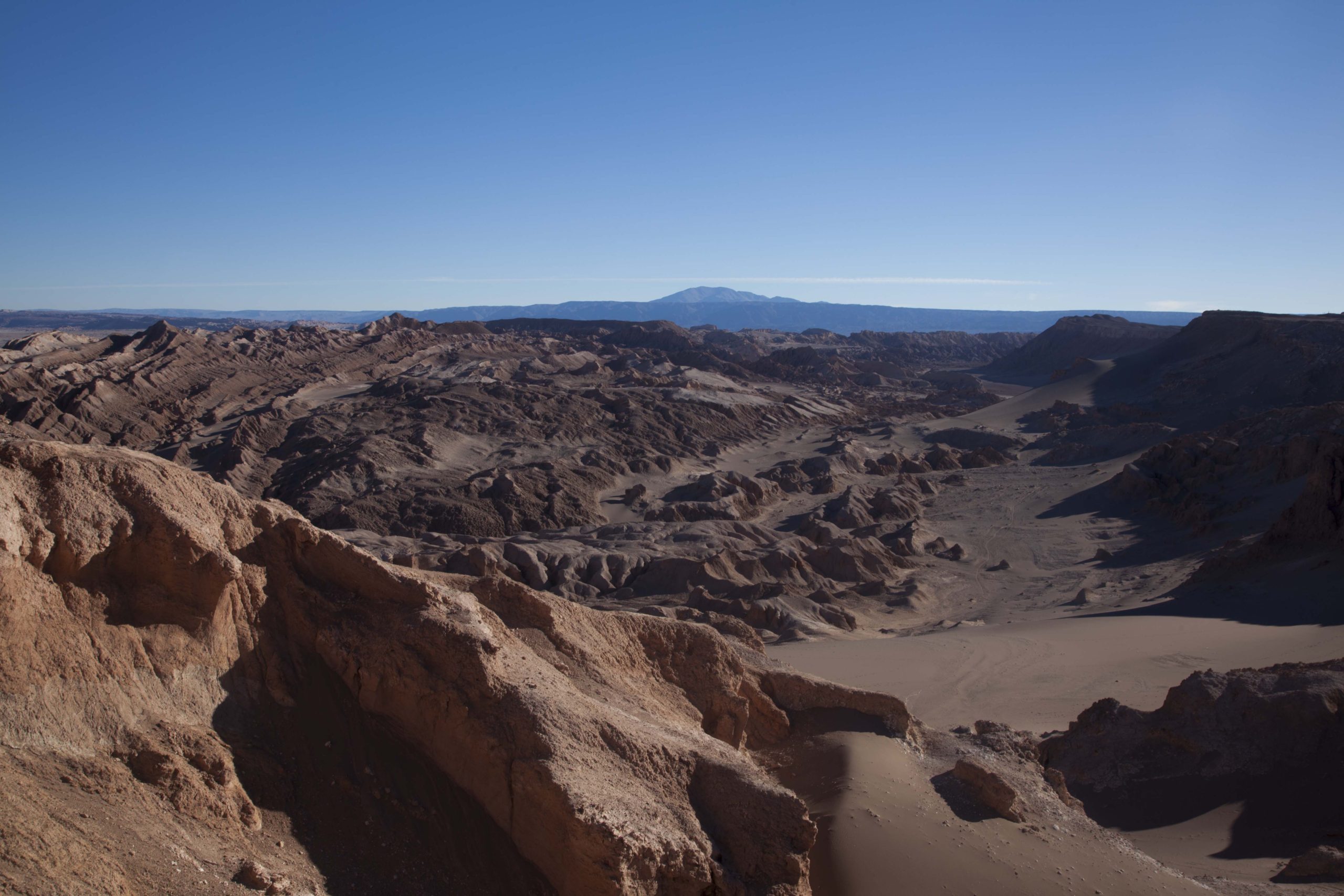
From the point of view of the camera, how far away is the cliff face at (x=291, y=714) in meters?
4.89

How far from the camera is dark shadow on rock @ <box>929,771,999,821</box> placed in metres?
7.94

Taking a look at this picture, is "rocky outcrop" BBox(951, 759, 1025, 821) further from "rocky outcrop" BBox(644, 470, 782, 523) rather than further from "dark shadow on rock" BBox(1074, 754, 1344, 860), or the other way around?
"rocky outcrop" BBox(644, 470, 782, 523)

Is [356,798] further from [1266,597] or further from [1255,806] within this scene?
[1266,597]

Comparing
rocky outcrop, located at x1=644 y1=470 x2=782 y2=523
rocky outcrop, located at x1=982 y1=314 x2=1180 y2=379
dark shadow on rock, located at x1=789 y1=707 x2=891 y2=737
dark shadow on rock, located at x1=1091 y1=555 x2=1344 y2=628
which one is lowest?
rocky outcrop, located at x1=644 y1=470 x2=782 y2=523

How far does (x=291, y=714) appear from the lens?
19.7ft

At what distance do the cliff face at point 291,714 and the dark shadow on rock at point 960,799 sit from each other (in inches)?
86.3

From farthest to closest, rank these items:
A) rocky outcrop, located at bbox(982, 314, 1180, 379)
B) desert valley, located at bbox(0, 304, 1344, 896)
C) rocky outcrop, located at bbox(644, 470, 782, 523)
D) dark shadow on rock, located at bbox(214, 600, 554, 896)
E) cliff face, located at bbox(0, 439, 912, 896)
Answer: rocky outcrop, located at bbox(982, 314, 1180, 379), rocky outcrop, located at bbox(644, 470, 782, 523), dark shadow on rock, located at bbox(214, 600, 554, 896), desert valley, located at bbox(0, 304, 1344, 896), cliff face, located at bbox(0, 439, 912, 896)

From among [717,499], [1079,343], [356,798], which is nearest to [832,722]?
[356,798]

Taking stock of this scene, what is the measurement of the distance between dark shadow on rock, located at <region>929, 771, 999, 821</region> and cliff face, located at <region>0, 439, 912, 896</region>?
2.19m

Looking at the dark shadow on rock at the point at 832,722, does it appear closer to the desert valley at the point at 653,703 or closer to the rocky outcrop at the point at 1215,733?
the desert valley at the point at 653,703

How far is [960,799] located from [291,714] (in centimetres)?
579

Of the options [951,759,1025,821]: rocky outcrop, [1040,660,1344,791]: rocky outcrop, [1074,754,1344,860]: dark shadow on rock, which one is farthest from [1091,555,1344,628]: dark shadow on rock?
[951,759,1025,821]: rocky outcrop

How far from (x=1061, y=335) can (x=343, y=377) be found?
6538 centimetres

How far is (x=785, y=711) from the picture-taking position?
9383mm
